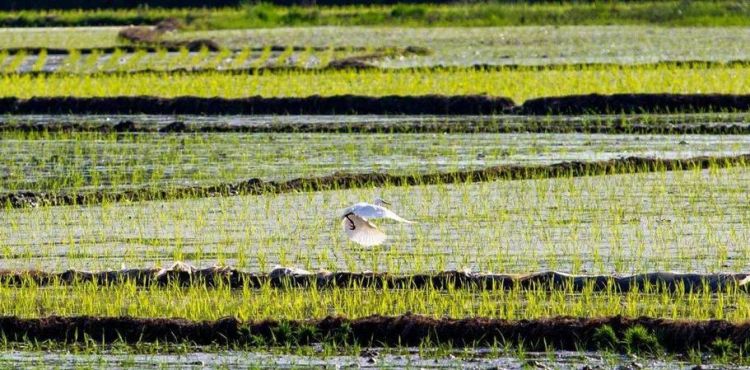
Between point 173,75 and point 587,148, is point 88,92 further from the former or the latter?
point 587,148

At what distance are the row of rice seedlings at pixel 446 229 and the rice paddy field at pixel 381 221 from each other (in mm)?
28

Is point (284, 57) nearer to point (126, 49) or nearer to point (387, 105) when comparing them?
point (126, 49)

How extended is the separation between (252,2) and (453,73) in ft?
68.5

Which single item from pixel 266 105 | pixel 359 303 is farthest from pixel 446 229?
pixel 266 105

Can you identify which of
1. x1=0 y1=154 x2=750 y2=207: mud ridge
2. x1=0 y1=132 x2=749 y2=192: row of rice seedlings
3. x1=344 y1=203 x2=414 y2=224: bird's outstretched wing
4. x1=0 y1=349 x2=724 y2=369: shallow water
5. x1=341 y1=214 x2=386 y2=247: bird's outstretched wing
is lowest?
x1=0 y1=132 x2=749 y2=192: row of rice seedlings

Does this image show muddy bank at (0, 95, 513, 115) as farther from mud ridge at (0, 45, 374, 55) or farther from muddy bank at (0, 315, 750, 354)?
muddy bank at (0, 315, 750, 354)

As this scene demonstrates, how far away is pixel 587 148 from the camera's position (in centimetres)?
1330

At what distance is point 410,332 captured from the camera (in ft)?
20.3

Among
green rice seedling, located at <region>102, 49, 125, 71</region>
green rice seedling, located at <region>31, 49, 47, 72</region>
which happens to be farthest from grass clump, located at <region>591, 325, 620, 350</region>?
green rice seedling, located at <region>31, 49, 47, 72</region>

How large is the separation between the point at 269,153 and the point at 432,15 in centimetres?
2182

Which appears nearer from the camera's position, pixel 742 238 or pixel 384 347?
pixel 384 347

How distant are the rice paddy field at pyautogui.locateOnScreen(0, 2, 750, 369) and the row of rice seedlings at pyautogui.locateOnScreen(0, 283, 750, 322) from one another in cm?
2

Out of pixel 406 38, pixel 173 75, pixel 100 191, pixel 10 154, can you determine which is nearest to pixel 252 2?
pixel 406 38

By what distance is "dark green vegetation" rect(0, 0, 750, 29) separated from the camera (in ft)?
109
